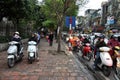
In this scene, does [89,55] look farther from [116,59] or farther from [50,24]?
[50,24]

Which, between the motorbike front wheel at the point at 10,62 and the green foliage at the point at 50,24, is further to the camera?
the green foliage at the point at 50,24

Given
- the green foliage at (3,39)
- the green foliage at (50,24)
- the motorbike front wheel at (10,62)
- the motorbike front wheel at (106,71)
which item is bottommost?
the motorbike front wheel at (106,71)

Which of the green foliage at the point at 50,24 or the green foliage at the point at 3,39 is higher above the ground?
the green foliage at the point at 50,24

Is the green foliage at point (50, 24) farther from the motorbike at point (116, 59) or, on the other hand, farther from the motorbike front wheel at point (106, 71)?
the motorbike front wheel at point (106, 71)

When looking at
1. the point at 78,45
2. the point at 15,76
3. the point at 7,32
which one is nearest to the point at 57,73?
the point at 15,76

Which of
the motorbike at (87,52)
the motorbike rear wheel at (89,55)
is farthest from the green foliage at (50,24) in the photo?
the motorbike rear wheel at (89,55)

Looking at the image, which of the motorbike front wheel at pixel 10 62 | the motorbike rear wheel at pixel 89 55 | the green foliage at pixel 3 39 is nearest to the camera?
the motorbike front wheel at pixel 10 62

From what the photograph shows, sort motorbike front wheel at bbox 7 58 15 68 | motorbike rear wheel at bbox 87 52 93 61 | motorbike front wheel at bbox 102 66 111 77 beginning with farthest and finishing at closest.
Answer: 1. motorbike rear wheel at bbox 87 52 93 61
2. motorbike front wheel at bbox 7 58 15 68
3. motorbike front wheel at bbox 102 66 111 77

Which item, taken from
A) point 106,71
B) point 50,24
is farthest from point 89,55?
point 50,24

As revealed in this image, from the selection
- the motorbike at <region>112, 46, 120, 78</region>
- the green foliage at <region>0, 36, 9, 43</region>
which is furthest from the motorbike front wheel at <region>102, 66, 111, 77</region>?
the green foliage at <region>0, 36, 9, 43</region>

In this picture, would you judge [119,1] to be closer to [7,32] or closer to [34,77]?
[7,32]

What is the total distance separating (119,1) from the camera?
44.4 metres

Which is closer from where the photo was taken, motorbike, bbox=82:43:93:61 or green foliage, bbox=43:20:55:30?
motorbike, bbox=82:43:93:61

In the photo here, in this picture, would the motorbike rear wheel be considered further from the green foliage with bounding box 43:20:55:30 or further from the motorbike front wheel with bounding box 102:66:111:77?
the green foliage with bounding box 43:20:55:30
